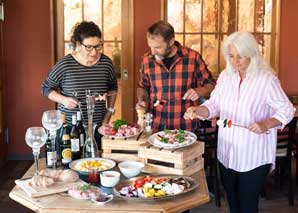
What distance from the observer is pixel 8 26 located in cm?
507

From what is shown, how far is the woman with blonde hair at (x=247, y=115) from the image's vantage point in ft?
8.21

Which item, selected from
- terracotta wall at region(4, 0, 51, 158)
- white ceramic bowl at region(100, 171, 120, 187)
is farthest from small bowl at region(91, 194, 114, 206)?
terracotta wall at region(4, 0, 51, 158)

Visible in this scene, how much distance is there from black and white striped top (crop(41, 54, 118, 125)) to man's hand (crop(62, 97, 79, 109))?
12cm

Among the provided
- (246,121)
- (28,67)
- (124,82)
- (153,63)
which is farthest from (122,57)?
(246,121)

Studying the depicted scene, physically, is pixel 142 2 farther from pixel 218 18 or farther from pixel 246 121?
pixel 246 121

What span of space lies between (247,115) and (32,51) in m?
3.20

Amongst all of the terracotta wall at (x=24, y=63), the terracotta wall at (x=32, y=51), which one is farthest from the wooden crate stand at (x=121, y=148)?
the terracotta wall at (x=24, y=63)

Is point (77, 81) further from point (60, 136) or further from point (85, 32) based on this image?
point (60, 136)

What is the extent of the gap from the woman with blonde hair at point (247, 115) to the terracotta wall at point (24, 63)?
2894mm

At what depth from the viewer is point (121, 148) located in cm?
245

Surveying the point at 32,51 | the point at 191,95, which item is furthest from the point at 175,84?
the point at 32,51

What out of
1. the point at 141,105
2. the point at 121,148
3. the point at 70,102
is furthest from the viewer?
the point at 141,105

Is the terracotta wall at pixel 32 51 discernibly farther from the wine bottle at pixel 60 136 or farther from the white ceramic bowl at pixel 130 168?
the white ceramic bowl at pixel 130 168

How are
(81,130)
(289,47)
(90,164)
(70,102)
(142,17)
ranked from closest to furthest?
(90,164) < (81,130) < (70,102) < (142,17) < (289,47)
